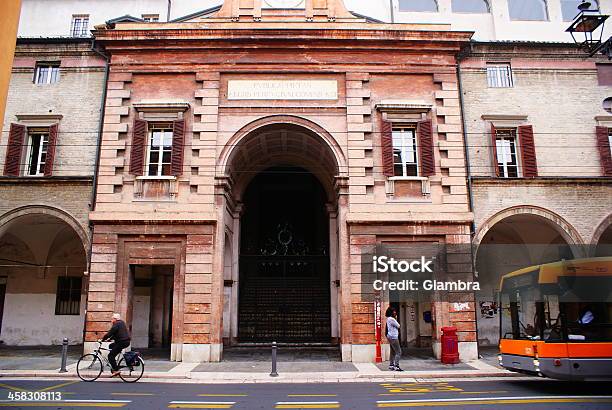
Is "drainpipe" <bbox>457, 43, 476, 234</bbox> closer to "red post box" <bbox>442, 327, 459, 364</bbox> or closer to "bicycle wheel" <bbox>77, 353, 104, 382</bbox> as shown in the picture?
"red post box" <bbox>442, 327, 459, 364</bbox>

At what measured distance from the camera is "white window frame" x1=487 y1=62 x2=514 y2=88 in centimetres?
1894

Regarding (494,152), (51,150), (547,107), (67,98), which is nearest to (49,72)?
(67,98)

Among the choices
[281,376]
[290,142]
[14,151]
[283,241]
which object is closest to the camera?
[281,376]

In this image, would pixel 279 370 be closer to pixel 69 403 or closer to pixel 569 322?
pixel 69 403

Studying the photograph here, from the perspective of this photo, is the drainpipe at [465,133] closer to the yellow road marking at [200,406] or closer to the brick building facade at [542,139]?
the brick building facade at [542,139]

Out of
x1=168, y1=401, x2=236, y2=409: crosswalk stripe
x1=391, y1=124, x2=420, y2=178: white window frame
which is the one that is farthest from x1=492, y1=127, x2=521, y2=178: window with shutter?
x1=168, y1=401, x2=236, y2=409: crosswalk stripe

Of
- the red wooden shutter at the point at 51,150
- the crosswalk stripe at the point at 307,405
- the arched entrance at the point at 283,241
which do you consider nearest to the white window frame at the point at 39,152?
the red wooden shutter at the point at 51,150

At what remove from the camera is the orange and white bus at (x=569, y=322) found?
10.7 m

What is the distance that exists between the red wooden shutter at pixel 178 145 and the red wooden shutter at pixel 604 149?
1570cm

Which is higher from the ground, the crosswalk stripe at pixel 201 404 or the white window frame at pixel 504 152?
the white window frame at pixel 504 152

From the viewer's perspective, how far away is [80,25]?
87.0 feet

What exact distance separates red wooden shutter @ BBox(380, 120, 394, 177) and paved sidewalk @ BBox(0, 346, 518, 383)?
6.75 metres

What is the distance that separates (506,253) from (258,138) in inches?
488

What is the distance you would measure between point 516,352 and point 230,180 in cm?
1149
